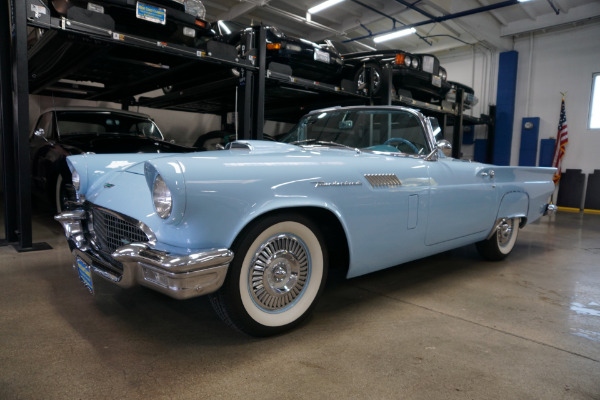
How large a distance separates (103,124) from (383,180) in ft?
14.3

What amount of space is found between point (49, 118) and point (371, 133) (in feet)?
14.2

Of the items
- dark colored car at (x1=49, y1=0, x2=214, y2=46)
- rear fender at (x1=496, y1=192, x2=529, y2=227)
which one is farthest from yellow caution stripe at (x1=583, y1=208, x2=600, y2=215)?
dark colored car at (x1=49, y1=0, x2=214, y2=46)

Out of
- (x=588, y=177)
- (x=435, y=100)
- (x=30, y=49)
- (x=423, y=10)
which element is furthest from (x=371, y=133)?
(x=588, y=177)

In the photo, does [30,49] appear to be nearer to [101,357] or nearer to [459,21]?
[101,357]

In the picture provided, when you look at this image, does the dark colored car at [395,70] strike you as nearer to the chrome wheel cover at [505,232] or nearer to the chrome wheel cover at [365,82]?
the chrome wheel cover at [365,82]

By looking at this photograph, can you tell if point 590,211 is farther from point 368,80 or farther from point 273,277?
point 273,277

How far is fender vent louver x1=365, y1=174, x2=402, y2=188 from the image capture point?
7.25 feet

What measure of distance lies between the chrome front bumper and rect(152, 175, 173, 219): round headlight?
0.16m

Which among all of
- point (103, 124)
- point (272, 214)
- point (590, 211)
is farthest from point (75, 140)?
point (590, 211)

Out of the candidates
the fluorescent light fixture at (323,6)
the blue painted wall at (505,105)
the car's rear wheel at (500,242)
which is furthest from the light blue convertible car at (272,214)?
the blue painted wall at (505,105)

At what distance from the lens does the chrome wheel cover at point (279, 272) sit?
1.85 metres

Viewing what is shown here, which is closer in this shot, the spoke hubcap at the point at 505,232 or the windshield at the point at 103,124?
the spoke hubcap at the point at 505,232

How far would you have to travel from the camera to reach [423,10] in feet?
30.1

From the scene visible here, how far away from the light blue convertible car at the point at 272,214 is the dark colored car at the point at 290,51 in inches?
97.5
